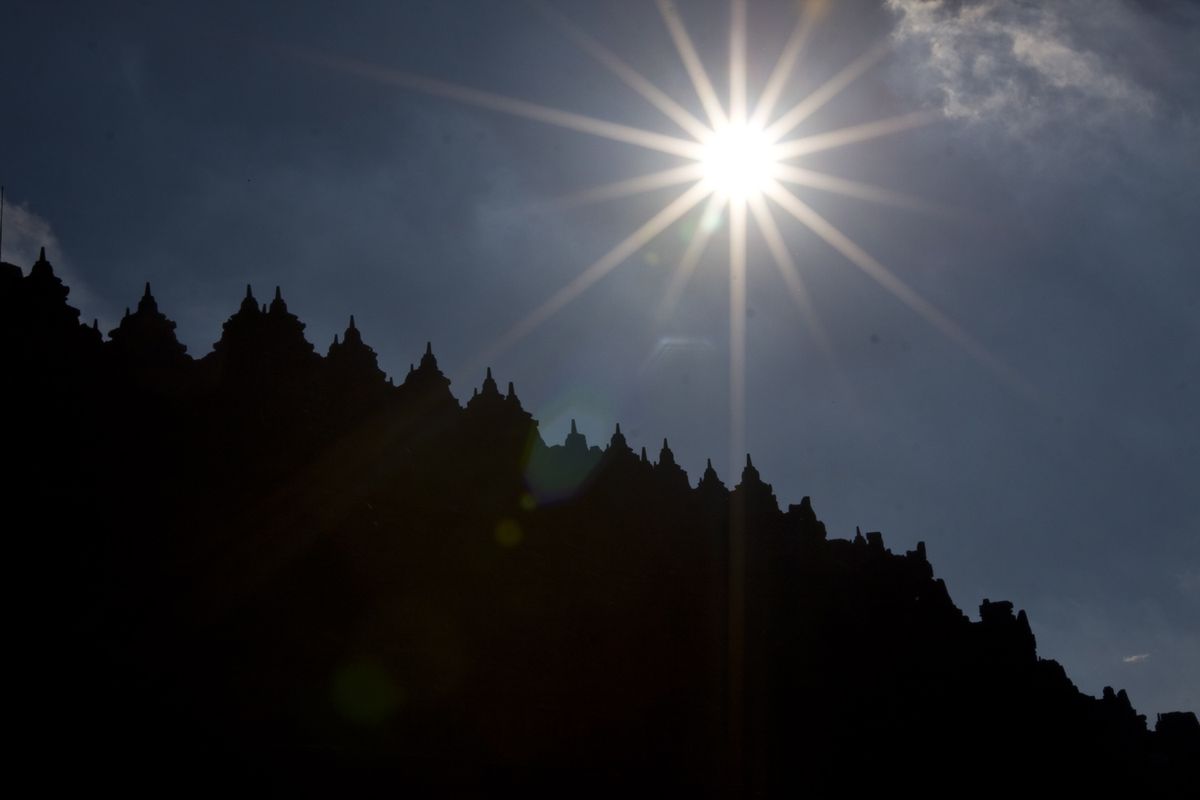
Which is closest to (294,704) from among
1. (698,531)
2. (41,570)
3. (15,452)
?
(41,570)

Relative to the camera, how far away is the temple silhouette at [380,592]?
17.1 meters

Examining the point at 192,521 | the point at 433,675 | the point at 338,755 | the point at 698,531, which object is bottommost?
the point at 338,755

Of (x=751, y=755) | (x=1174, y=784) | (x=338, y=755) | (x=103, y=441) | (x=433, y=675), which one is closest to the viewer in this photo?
(x=103, y=441)

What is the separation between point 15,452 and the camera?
55.5 feet

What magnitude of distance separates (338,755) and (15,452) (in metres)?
7.61

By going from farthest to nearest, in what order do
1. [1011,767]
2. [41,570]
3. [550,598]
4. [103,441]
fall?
1. [1011,767]
2. [550,598]
3. [103,441]
4. [41,570]

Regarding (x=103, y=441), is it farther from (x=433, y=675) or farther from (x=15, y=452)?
(x=433, y=675)

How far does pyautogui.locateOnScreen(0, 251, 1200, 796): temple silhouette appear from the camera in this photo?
17.1 meters

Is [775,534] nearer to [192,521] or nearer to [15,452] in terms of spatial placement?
[192,521]

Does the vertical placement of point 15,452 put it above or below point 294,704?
above

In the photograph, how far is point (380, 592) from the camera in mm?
21938

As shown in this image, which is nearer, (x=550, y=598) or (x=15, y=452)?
(x=15, y=452)

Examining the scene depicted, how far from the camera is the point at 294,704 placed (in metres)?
19.1

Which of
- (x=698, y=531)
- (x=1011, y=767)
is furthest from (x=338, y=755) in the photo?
(x=1011, y=767)
